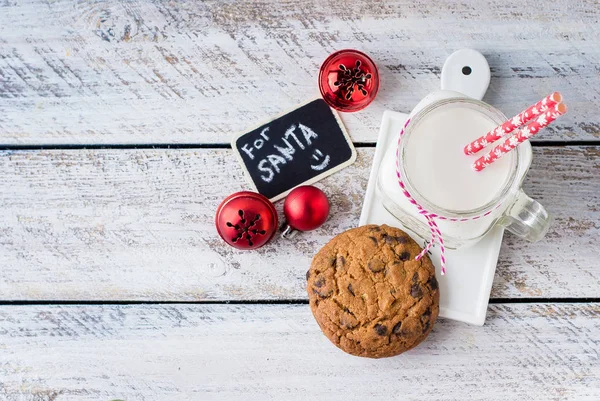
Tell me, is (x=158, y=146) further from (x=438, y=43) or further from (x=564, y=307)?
(x=564, y=307)

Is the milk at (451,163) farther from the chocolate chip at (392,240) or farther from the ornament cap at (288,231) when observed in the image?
the ornament cap at (288,231)

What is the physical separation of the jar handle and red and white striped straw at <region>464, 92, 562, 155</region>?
11cm

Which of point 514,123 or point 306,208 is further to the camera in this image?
point 306,208

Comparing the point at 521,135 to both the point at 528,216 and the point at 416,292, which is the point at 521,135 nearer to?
the point at 528,216

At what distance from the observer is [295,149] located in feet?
3.25

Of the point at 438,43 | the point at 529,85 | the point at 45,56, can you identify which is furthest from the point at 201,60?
the point at 529,85

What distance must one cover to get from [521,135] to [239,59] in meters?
0.48

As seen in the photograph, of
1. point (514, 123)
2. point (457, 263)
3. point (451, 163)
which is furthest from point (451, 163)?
point (457, 263)

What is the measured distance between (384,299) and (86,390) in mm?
512

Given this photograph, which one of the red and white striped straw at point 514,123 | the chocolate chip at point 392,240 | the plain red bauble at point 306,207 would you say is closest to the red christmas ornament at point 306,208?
the plain red bauble at point 306,207

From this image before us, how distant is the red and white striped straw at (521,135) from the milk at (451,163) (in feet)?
0.07

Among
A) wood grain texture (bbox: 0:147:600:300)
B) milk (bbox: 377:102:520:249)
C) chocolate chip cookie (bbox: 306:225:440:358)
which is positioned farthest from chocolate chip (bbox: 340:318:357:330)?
milk (bbox: 377:102:520:249)

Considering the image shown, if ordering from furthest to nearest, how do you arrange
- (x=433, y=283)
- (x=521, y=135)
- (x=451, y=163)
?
1. (x=433, y=283)
2. (x=451, y=163)
3. (x=521, y=135)

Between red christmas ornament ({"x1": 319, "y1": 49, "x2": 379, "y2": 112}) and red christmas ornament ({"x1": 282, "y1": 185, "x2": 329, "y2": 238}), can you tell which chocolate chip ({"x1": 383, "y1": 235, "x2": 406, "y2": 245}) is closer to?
red christmas ornament ({"x1": 282, "y1": 185, "x2": 329, "y2": 238})
